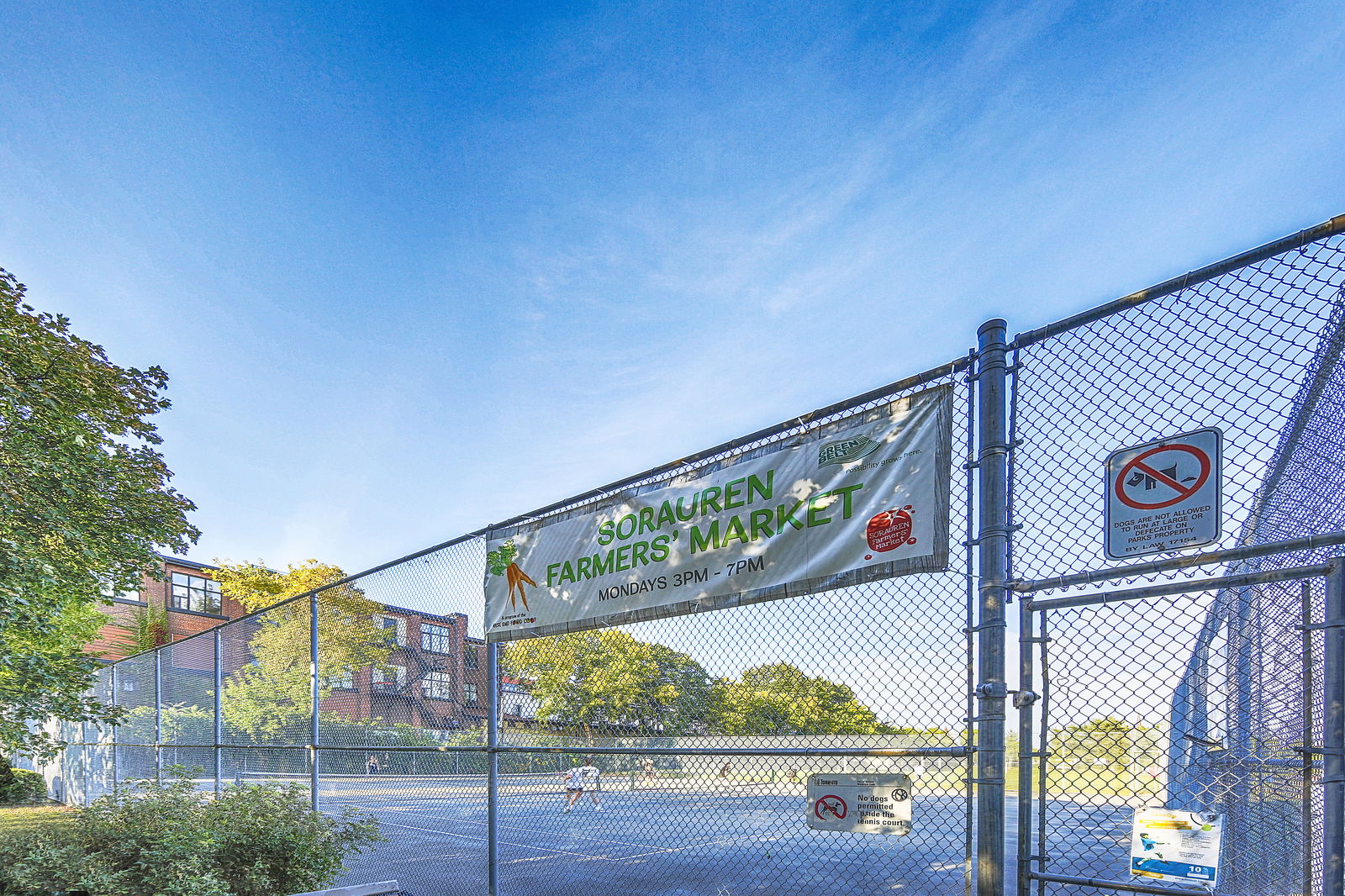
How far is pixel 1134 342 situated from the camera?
3.12 m

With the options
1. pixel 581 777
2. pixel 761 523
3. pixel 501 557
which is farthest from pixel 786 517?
pixel 501 557

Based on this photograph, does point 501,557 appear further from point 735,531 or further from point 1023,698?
point 1023,698

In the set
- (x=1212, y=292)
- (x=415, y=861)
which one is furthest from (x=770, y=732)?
(x=415, y=861)

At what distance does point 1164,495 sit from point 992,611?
78 cm

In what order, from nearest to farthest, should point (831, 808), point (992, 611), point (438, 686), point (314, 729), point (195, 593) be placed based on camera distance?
point (992, 611)
point (831, 808)
point (438, 686)
point (314, 729)
point (195, 593)

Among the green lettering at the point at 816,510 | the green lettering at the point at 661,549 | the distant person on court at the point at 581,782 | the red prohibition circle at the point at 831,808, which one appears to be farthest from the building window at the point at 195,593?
the red prohibition circle at the point at 831,808

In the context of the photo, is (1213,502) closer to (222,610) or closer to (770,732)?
(770,732)

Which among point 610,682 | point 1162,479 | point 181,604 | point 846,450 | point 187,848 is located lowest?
point 181,604

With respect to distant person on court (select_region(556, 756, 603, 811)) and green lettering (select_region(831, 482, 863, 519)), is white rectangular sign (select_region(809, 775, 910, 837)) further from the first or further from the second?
distant person on court (select_region(556, 756, 603, 811))

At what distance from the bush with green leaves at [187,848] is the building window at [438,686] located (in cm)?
108

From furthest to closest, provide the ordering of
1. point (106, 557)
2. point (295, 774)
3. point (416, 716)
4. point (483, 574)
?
point (106, 557)
point (295, 774)
point (416, 716)
point (483, 574)

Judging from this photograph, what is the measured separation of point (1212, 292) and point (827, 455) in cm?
171

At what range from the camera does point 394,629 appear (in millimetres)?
7688

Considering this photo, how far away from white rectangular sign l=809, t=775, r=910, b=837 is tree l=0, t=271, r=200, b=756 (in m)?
7.71
